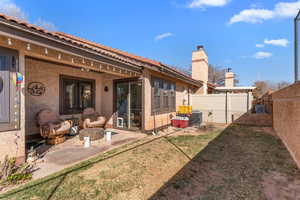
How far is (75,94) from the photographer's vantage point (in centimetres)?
672

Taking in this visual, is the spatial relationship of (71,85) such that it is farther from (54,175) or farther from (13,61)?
(54,175)

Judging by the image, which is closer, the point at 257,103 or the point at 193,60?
the point at 257,103

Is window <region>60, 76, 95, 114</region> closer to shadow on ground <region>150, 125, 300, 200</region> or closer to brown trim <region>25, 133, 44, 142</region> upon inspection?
brown trim <region>25, 133, 44, 142</region>

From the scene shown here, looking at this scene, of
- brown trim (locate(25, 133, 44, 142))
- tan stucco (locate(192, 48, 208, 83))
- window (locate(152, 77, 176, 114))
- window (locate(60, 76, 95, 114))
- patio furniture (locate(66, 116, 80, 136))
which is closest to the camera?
brown trim (locate(25, 133, 44, 142))

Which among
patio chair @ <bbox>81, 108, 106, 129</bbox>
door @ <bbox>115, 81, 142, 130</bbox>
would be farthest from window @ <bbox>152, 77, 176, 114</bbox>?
patio chair @ <bbox>81, 108, 106, 129</bbox>

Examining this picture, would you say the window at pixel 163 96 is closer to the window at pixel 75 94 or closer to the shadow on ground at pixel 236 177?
the window at pixel 75 94

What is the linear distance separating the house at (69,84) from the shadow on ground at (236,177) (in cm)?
315

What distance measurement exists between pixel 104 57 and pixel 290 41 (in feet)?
16.2

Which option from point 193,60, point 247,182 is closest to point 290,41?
point 247,182

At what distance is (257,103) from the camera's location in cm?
1026

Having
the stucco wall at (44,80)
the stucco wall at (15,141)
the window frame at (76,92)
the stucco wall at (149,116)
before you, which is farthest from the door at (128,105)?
the stucco wall at (15,141)

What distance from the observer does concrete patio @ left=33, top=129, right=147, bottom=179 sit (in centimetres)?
319

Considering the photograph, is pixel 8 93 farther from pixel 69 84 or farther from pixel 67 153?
pixel 69 84

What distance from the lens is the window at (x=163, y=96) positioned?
6.96m
